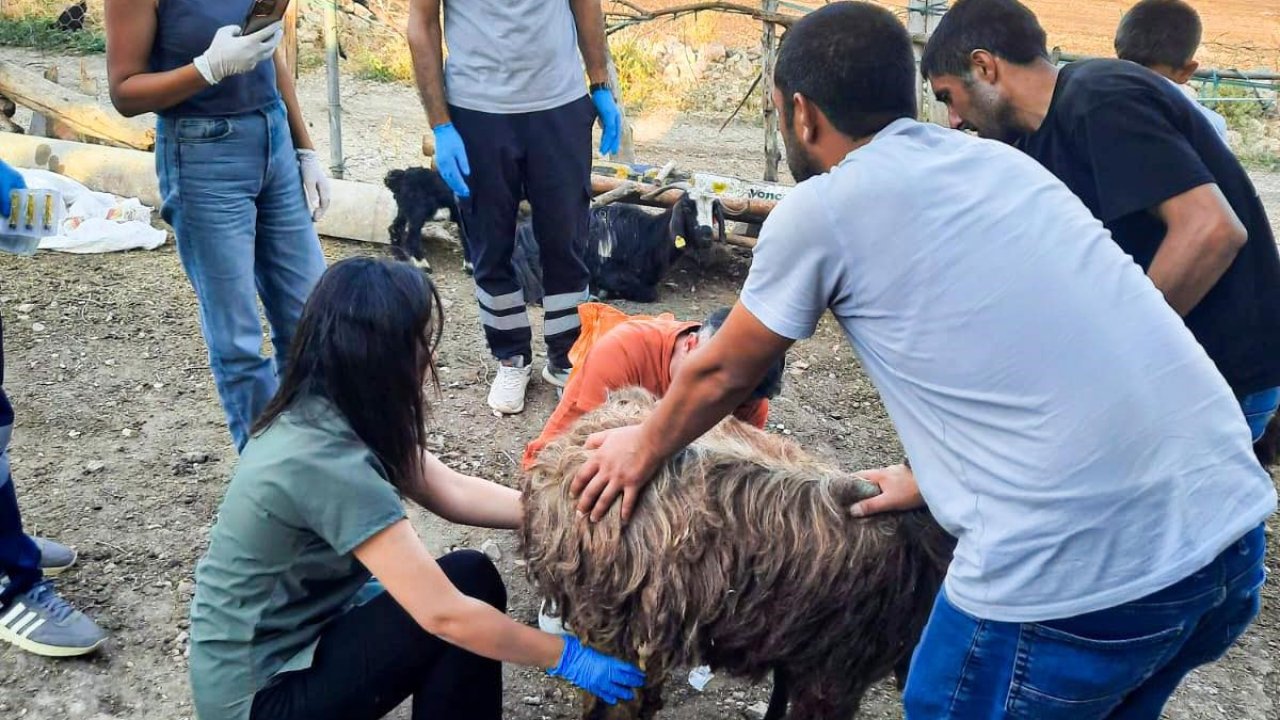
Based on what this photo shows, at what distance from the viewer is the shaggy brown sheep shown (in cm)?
233

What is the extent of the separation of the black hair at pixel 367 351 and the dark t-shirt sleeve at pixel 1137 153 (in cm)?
162

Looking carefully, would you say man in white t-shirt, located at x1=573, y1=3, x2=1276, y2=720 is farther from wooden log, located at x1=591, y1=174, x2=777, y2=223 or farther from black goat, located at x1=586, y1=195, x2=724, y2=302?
wooden log, located at x1=591, y1=174, x2=777, y2=223

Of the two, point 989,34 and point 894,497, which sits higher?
point 989,34

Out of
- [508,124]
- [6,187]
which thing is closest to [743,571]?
[6,187]

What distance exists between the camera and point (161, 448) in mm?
4398

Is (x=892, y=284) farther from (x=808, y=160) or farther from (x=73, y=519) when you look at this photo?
(x=73, y=519)

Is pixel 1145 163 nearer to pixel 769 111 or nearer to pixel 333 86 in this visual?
pixel 769 111

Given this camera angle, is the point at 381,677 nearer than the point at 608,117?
Yes

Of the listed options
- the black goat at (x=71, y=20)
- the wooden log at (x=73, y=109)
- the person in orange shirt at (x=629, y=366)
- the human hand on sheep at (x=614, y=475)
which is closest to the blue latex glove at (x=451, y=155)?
the person in orange shirt at (x=629, y=366)

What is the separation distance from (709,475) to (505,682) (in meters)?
1.21

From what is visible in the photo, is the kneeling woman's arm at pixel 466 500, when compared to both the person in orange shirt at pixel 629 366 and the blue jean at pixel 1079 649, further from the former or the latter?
the blue jean at pixel 1079 649

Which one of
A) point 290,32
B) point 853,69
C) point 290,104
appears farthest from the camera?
point 290,32

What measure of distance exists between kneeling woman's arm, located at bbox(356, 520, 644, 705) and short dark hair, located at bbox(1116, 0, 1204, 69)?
2.79 metres

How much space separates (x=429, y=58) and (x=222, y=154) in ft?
3.93
